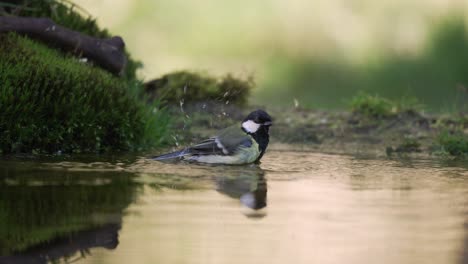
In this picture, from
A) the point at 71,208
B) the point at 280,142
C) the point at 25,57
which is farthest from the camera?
the point at 280,142

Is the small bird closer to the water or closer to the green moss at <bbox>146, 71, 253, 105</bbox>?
the water

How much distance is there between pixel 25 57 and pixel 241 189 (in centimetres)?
358

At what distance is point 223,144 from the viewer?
10023 millimetres

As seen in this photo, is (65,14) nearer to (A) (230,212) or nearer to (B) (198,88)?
(B) (198,88)

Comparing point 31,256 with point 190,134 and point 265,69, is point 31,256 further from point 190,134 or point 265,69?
point 265,69

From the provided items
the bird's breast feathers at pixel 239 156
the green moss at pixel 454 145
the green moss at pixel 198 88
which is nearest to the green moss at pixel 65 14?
the green moss at pixel 198 88

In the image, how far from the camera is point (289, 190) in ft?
27.8

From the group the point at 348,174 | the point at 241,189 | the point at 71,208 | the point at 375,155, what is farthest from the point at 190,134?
the point at 71,208

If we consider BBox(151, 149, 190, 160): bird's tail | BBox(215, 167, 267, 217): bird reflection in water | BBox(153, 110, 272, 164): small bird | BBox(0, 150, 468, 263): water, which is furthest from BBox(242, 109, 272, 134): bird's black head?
BBox(151, 149, 190, 160): bird's tail

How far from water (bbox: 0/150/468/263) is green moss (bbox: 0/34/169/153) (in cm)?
49

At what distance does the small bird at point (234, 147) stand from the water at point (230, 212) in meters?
0.14

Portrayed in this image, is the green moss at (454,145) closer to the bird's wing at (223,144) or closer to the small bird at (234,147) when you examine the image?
the small bird at (234,147)

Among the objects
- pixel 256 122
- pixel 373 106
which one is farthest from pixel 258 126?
pixel 373 106

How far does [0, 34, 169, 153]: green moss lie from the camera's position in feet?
33.8
